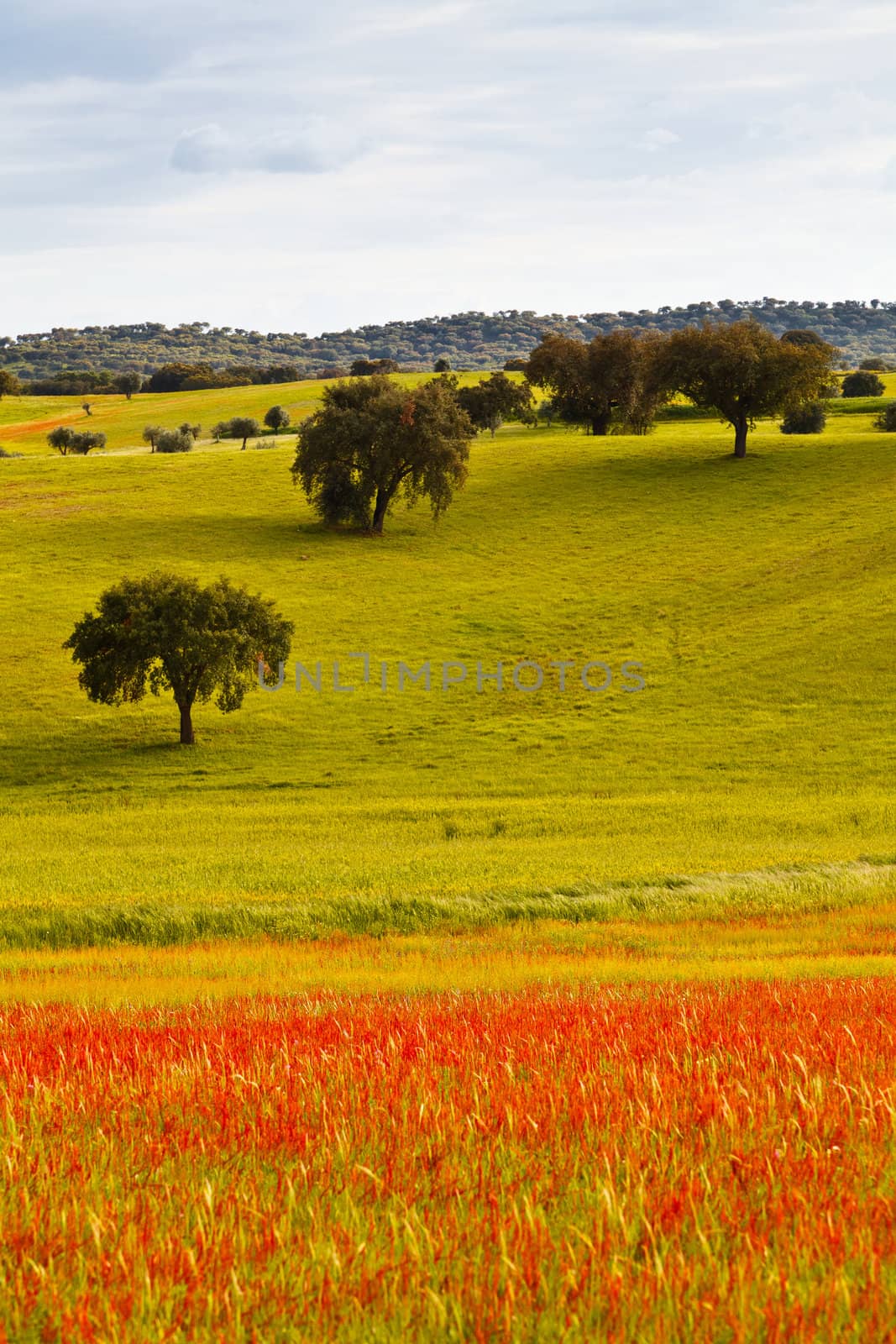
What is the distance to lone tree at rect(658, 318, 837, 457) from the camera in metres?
85.2

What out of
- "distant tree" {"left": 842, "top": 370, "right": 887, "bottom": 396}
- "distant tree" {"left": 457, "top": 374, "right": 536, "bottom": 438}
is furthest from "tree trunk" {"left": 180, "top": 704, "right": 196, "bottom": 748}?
"distant tree" {"left": 842, "top": 370, "right": 887, "bottom": 396}

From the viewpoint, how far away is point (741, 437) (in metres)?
91.3

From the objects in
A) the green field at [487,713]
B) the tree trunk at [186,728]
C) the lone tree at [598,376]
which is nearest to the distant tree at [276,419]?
the lone tree at [598,376]

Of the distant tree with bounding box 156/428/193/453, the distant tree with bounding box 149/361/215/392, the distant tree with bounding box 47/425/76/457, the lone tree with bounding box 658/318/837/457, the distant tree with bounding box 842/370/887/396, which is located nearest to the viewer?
the lone tree with bounding box 658/318/837/457

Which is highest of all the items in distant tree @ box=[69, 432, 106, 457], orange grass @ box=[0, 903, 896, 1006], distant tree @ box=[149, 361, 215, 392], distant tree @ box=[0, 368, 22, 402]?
distant tree @ box=[149, 361, 215, 392]

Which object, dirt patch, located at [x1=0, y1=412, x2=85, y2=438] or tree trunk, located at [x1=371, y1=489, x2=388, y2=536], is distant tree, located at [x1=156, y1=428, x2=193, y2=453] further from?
tree trunk, located at [x1=371, y1=489, x2=388, y2=536]

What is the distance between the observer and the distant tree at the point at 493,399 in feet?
385

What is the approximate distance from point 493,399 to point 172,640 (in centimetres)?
8210

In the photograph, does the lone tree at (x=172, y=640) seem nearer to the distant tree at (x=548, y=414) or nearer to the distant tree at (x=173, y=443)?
the distant tree at (x=173, y=443)

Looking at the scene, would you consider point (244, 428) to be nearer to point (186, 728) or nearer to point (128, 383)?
point (128, 383)

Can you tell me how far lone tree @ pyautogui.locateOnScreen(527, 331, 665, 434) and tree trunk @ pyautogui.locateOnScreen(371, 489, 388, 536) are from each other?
30.2 meters

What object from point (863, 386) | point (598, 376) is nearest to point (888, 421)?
point (598, 376)

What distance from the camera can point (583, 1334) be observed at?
2.64 meters

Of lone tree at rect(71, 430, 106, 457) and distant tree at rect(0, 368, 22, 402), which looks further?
distant tree at rect(0, 368, 22, 402)
